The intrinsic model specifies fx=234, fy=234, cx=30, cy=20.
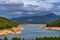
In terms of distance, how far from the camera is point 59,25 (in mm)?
143500

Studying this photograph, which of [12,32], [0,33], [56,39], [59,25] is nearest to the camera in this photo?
[56,39]

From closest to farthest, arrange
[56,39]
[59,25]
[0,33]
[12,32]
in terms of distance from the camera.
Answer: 1. [56,39]
2. [0,33]
3. [12,32]
4. [59,25]

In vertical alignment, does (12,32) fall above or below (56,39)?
above

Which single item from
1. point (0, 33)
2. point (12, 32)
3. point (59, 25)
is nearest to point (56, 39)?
point (0, 33)

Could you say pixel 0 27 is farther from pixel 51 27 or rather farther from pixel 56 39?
pixel 51 27

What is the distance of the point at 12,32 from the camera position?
10594 centimetres

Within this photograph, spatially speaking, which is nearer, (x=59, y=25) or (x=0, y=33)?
(x=0, y=33)

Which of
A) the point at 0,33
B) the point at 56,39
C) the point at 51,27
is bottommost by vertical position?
the point at 56,39

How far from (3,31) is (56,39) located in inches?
1538

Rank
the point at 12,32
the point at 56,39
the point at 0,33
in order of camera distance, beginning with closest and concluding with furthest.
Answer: the point at 56,39 → the point at 0,33 → the point at 12,32

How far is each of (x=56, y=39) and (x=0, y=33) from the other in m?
36.1

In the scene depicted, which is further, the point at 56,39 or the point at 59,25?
the point at 59,25

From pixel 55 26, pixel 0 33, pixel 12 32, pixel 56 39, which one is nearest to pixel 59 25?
pixel 55 26

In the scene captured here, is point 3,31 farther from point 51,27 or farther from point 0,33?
point 51,27
